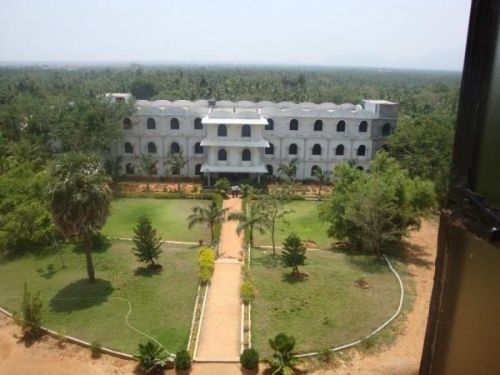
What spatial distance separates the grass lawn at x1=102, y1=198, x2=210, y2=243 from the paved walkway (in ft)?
10.7

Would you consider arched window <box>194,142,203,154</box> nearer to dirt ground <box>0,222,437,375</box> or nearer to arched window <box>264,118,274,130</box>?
arched window <box>264,118,274,130</box>

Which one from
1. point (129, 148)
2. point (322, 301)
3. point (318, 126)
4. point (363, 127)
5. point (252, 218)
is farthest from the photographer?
point (129, 148)

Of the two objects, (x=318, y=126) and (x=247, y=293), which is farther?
(x=318, y=126)

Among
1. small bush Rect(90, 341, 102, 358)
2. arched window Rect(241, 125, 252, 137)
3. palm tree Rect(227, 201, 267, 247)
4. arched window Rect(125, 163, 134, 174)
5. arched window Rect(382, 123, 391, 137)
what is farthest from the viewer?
arched window Rect(125, 163, 134, 174)

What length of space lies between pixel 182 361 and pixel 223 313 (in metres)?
4.27

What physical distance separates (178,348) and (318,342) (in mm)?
5525

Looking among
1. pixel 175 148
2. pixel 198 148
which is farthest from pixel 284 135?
pixel 175 148

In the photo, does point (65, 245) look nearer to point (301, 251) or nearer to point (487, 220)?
point (301, 251)

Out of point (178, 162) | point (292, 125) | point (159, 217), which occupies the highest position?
point (292, 125)

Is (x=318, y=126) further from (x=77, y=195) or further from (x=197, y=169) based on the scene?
(x=77, y=195)

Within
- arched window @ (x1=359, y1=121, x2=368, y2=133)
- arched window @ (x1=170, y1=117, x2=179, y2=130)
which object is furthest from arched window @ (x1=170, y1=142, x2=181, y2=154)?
arched window @ (x1=359, y1=121, x2=368, y2=133)

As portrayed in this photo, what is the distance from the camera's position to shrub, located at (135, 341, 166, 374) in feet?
52.5

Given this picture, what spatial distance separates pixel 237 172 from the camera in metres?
42.0

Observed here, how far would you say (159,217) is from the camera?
109ft
